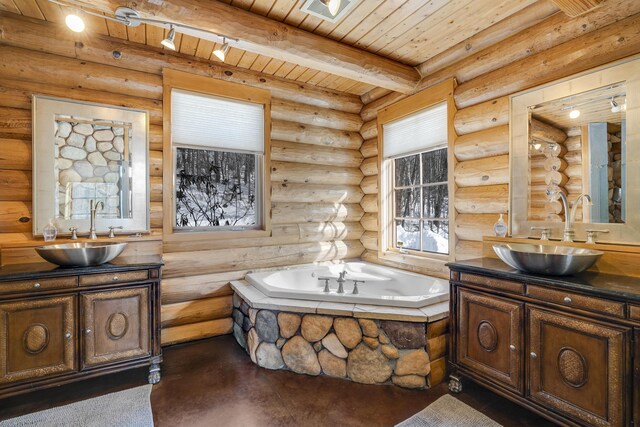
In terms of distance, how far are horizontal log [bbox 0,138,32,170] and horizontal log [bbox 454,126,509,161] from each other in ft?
12.2

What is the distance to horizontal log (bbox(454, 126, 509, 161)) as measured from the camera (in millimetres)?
2670

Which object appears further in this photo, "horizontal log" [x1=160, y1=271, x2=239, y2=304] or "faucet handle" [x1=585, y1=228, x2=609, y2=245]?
"horizontal log" [x1=160, y1=271, x2=239, y2=304]

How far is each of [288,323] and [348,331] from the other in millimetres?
489

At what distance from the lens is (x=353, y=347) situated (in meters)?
2.41

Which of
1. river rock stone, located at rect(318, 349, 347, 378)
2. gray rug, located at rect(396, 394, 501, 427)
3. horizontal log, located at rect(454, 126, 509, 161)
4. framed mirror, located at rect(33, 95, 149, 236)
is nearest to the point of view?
gray rug, located at rect(396, 394, 501, 427)

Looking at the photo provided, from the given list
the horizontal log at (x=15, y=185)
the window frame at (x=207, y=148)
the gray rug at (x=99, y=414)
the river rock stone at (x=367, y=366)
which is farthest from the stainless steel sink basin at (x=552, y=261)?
the horizontal log at (x=15, y=185)

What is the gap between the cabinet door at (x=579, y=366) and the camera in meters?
→ 1.54

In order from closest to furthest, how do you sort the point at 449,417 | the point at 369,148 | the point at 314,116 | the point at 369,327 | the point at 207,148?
the point at 449,417 < the point at 369,327 < the point at 207,148 < the point at 314,116 < the point at 369,148

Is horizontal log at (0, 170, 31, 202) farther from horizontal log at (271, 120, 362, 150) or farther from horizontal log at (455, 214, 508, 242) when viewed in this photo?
horizontal log at (455, 214, 508, 242)

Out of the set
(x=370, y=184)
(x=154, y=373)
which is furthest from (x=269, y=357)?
(x=370, y=184)

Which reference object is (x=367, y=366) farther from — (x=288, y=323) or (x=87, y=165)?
(x=87, y=165)

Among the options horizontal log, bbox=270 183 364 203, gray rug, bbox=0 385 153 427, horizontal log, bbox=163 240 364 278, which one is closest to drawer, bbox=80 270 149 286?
horizontal log, bbox=163 240 364 278

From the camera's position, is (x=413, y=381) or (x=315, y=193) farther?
(x=315, y=193)

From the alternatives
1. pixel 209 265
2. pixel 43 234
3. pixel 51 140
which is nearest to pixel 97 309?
pixel 43 234
